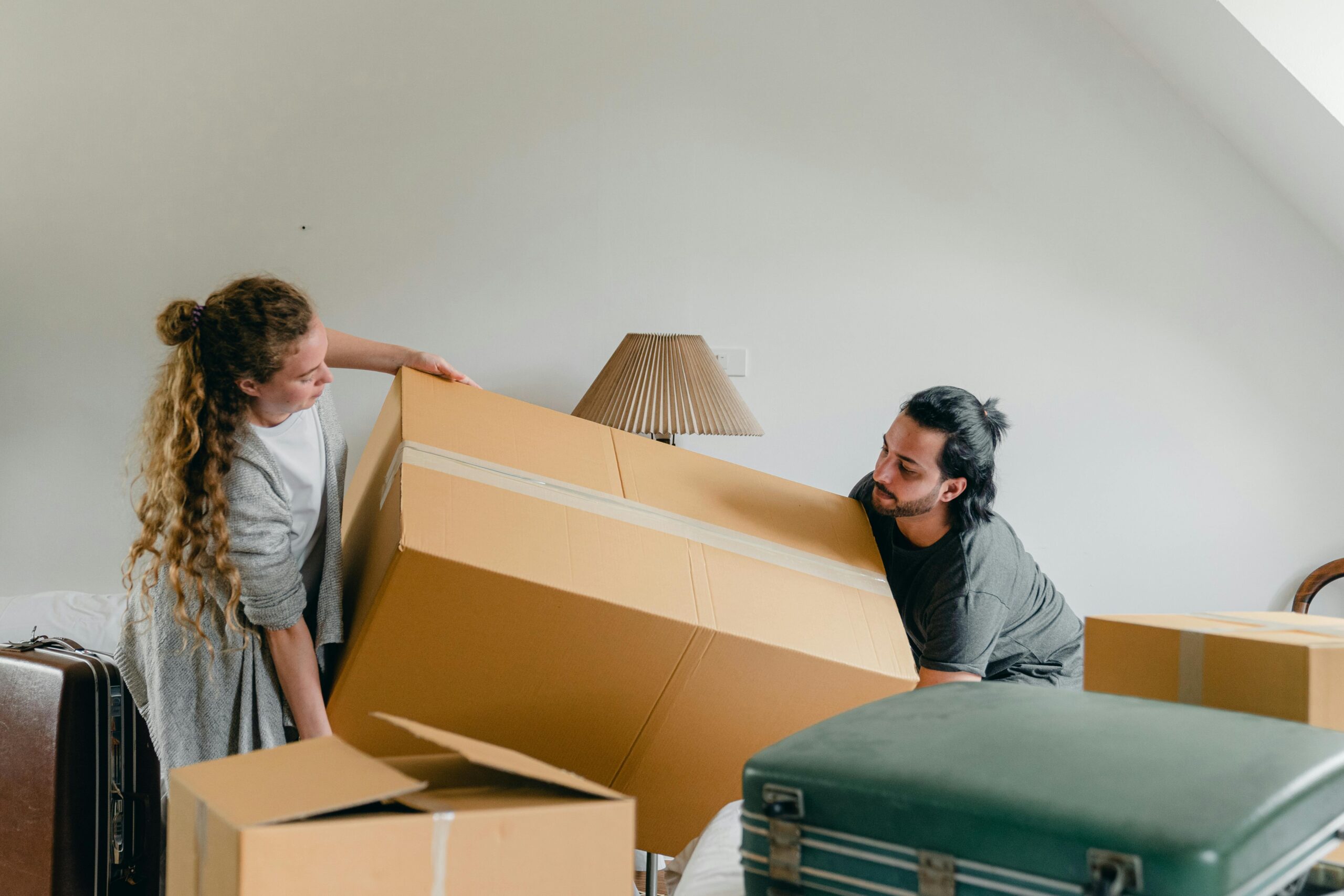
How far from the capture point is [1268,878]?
65 centimetres

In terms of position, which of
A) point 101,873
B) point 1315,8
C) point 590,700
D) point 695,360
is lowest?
point 101,873

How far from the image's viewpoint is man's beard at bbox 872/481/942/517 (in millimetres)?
1508

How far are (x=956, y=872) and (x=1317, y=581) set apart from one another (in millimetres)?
2225

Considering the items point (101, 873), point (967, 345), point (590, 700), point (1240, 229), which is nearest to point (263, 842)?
point (590, 700)

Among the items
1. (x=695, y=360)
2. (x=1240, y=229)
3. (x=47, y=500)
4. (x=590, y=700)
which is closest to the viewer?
(x=590, y=700)

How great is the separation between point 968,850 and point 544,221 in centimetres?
211

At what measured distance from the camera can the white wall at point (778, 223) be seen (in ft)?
7.95

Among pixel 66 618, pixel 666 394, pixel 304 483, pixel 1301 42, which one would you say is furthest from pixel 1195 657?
pixel 66 618

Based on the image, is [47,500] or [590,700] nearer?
[590,700]

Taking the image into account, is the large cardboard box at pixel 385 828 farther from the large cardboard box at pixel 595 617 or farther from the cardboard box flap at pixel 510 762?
the large cardboard box at pixel 595 617

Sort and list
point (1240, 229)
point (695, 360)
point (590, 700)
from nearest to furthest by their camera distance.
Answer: point (590, 700) < point (695, 360) < point (1240, 229)

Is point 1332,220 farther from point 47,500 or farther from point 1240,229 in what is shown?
point 47,500

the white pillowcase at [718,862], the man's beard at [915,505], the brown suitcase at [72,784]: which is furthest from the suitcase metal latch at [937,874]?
the brown suitcase at [72,784]

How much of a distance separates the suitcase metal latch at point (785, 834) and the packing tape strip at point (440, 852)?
26 centimetres
